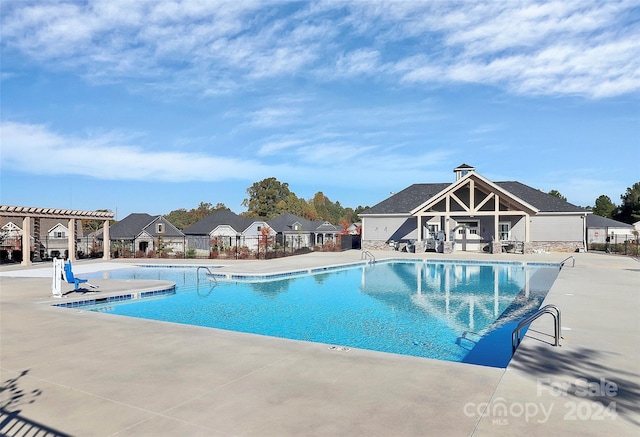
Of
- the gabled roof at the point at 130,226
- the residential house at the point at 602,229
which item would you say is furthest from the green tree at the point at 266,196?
the residential house at the point at 602,229

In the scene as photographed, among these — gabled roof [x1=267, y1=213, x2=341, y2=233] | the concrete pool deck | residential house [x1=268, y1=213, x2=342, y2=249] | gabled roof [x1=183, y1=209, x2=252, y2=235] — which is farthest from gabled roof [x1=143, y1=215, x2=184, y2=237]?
the concrete pool deck

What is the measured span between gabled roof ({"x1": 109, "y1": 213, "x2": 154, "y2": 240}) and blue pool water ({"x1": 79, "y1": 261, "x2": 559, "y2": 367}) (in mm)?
27265

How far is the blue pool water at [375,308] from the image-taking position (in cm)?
879

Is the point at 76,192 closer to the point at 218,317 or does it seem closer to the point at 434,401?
the point at 218,317

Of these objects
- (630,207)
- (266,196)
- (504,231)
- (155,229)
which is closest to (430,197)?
(504,231)

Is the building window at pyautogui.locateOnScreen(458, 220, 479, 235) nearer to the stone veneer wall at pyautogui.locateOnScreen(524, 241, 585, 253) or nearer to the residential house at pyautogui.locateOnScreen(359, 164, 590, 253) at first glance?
the residential house at pyautogui.locateOnScreen(359, 164, 590, 253)

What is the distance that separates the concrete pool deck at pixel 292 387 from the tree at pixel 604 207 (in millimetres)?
69851

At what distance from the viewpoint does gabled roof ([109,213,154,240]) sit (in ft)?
148

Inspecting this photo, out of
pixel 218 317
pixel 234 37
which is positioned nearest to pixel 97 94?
pixel 234 37

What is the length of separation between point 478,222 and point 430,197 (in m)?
4.95

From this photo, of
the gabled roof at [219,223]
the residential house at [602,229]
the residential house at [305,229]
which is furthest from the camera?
the residential house at [305,229]

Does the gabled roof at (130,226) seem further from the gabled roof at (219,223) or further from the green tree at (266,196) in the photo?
the green tree at (266,196)

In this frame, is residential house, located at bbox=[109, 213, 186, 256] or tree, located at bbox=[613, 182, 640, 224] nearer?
residential house, located at bbox=[109, 213, 186, 256]

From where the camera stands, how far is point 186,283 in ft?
55.2
